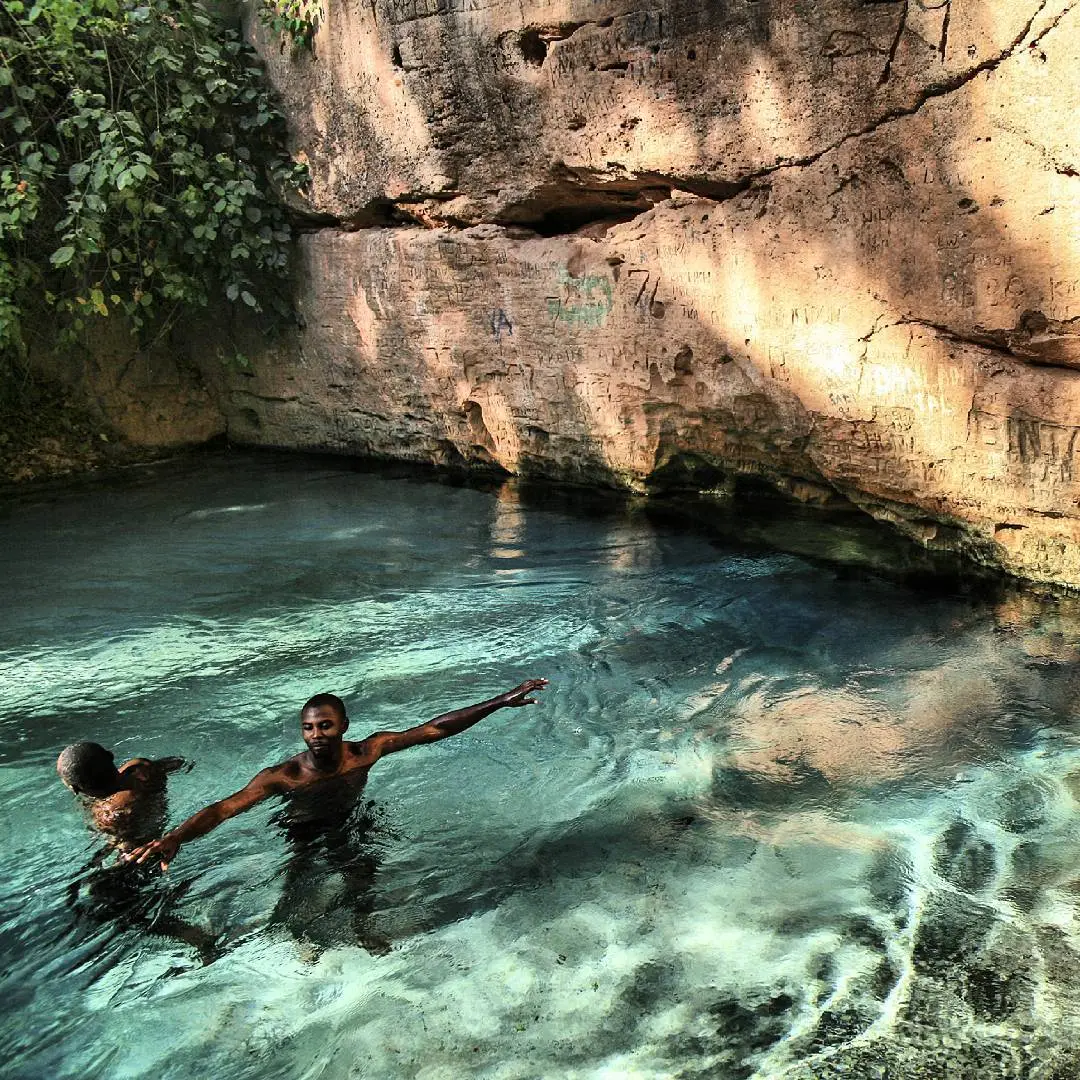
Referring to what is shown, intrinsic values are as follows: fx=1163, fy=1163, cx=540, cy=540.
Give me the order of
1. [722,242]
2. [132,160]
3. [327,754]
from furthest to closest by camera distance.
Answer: [132,160], [722,242], [327,754]

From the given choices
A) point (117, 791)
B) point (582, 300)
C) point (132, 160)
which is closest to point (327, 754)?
point (117, 791)

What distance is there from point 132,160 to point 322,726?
20.1 feet

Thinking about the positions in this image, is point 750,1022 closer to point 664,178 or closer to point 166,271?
point 664,178

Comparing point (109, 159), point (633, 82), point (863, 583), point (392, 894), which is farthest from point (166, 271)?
point (392, 894)

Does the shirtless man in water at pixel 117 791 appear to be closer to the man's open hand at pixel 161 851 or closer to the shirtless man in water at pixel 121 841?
the shirtless man in water at pixel 121 841

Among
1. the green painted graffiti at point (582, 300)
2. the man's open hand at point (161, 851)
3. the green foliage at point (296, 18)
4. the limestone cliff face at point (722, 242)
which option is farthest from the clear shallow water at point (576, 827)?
the green foliage at point (296, 18)

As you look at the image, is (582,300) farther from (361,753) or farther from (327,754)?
(327,754)

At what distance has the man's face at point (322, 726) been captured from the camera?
150 inches

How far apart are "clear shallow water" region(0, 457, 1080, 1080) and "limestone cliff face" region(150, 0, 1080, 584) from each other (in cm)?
90

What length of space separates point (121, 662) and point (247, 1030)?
2824mm

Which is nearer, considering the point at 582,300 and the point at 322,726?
the point at 322,726

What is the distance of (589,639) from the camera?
222 inches

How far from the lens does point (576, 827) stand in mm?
3951

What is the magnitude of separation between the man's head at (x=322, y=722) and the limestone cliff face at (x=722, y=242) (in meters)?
3.34
